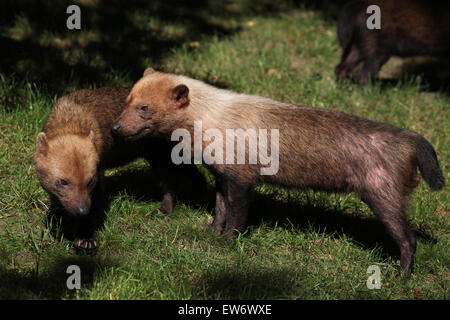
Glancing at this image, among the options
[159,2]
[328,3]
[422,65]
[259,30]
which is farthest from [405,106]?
[159,2]

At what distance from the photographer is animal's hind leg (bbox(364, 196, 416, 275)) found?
473 centimetres

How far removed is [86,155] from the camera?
459cm

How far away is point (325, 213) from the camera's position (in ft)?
19.1

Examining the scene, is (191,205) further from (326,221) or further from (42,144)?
(42,144)

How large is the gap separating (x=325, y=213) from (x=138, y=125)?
224cm

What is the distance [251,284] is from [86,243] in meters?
1.52

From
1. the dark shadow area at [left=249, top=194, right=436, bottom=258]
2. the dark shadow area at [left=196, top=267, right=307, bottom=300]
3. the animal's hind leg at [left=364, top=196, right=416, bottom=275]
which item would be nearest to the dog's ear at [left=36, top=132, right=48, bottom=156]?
the dark shadow area at [left=196, top=267, right=307, bottom=300]

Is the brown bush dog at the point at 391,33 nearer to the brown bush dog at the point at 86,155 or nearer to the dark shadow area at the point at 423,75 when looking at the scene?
the dark shadow area at the point at 423,75

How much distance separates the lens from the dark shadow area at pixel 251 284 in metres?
4.37

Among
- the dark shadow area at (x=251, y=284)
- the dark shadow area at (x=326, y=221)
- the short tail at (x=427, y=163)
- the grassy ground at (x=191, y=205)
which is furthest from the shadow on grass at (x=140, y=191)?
the short tail at (x=427, y=163)

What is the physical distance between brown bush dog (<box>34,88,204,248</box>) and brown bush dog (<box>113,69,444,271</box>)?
0.41 m
